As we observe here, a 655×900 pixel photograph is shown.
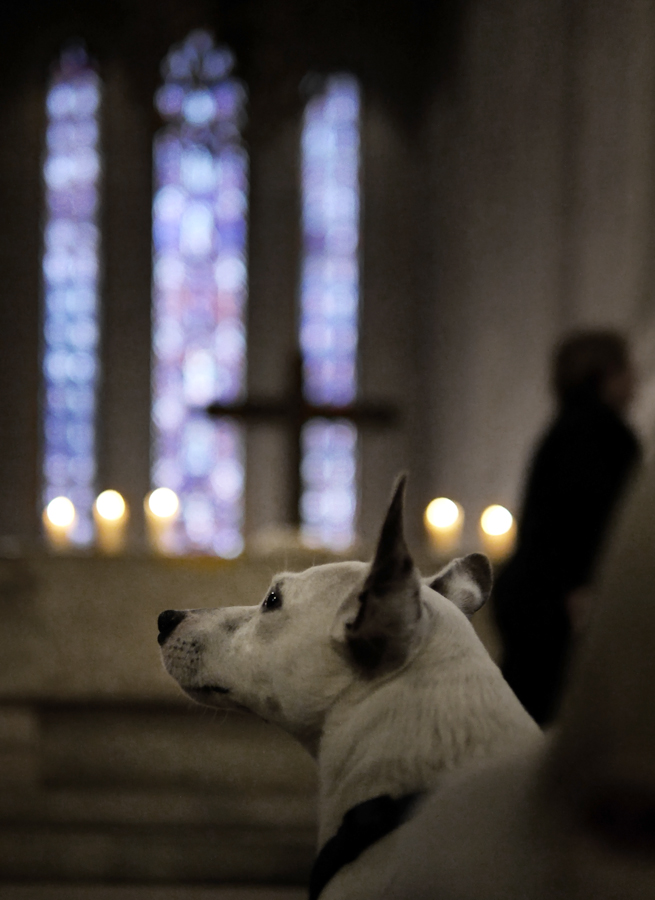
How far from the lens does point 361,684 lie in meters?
0.56

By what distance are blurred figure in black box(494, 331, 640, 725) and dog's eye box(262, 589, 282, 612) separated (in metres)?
0.19

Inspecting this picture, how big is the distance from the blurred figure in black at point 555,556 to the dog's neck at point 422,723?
0.10m

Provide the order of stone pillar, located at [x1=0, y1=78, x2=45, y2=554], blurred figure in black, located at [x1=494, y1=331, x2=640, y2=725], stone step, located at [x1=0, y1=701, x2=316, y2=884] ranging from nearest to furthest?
blurred figure in black, located at [x1=494, y1=331, x2=640, y2=725] → stone step, located at [x1=0, y1=701, x2=316, y2=884] → stone pillar, located at [x1=0, y1=78, x2=45, y2=554]

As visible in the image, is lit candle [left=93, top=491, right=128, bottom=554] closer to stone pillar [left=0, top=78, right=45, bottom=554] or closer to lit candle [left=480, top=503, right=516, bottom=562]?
lit candle [left=480, top=503, right=516, bottom=562]

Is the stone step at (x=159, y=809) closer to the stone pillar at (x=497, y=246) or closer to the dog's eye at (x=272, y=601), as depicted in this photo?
the dog's eye at (x=272, y=601)

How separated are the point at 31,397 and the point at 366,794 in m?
7.32

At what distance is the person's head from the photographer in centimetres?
99

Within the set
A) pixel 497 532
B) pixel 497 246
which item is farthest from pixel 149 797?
pixel 497 246

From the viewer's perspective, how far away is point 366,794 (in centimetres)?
55

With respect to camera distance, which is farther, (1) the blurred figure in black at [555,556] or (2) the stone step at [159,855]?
(2) the stone step at [159,855]

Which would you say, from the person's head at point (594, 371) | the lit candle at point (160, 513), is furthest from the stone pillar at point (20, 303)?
the person's head at point (594, 371)

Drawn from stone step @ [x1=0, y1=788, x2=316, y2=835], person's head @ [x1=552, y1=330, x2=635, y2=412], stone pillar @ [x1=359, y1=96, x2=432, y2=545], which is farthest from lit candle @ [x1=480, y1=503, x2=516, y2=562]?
stone pillar @ [x1=359, y1=96, x2=432, y2=545]

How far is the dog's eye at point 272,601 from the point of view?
57 cm

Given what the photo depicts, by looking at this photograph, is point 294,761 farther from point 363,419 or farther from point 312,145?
point 312,145
